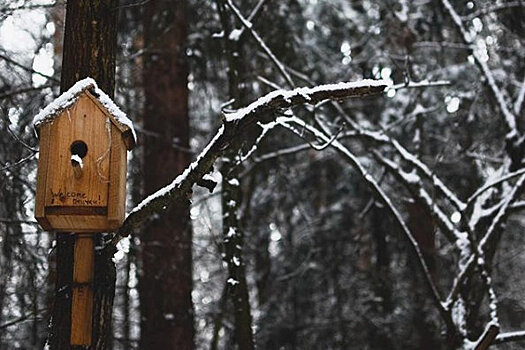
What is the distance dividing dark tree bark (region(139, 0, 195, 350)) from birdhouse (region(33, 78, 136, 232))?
2.84 meters

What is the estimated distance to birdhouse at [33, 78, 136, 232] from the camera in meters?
3.09

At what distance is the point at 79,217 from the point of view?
3086 millimetres

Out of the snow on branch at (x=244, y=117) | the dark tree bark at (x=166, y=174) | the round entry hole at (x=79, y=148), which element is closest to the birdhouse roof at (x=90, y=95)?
the round entry hole at (x=79, y=148)

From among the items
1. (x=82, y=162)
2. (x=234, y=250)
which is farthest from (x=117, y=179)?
(x=234, y=250)

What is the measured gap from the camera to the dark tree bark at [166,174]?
6.34m

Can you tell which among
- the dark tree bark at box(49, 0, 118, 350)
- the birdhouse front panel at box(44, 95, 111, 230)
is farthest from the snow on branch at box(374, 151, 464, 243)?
the birdhouse front panel at box(44, 95, 111, 230)

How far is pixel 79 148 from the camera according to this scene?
3.20 m

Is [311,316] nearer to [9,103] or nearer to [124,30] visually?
[124,30]

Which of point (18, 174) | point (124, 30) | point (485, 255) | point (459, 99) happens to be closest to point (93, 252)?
point (18, 174)

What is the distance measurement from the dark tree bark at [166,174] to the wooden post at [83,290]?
2.78 m

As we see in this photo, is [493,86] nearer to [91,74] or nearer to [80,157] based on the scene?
[91,74]

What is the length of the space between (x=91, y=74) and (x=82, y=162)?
1.54 ft

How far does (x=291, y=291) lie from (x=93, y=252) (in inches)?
281

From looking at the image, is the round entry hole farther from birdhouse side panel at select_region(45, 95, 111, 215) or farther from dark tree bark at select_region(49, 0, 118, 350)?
dark tree bark at select_region(49, 0, 118, 350)
